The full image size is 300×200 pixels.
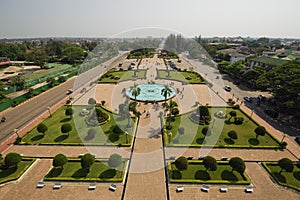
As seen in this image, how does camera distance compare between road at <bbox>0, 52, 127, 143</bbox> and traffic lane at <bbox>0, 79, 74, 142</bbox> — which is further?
road at <bbox>0, 52, 127, 143</bbox>

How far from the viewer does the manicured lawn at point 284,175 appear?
20.9 m

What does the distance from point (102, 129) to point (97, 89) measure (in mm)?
24691

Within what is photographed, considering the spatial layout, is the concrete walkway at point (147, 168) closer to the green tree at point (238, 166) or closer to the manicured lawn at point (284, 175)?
the green tree at point (238, 166)

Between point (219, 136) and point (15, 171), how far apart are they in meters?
30.1

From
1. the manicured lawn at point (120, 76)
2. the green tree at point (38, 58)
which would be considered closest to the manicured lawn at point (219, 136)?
the manicured lawn at point (120, 76)

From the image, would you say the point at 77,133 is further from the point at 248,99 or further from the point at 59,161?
the point at 248,99

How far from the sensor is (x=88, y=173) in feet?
71.8

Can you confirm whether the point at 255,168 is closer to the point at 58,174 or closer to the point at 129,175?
the point at 129,175

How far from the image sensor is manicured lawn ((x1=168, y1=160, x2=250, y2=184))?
820 inches

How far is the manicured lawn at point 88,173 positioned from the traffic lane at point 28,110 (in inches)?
589

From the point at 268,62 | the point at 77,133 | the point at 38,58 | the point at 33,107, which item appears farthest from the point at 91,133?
the point at 38,58

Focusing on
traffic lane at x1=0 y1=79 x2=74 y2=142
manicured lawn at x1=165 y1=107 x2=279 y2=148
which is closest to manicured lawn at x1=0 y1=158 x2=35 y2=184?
traffic lane at x1=0 y1=79 x2=74 y2=142

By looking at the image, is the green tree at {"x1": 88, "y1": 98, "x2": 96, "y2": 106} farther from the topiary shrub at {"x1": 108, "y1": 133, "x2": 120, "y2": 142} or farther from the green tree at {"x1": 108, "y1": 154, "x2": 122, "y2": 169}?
the green tree at {"x1": 108, "y1": 154, "x2": 122, "y2": 169}

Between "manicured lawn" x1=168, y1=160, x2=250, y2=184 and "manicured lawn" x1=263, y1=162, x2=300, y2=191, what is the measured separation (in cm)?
393
